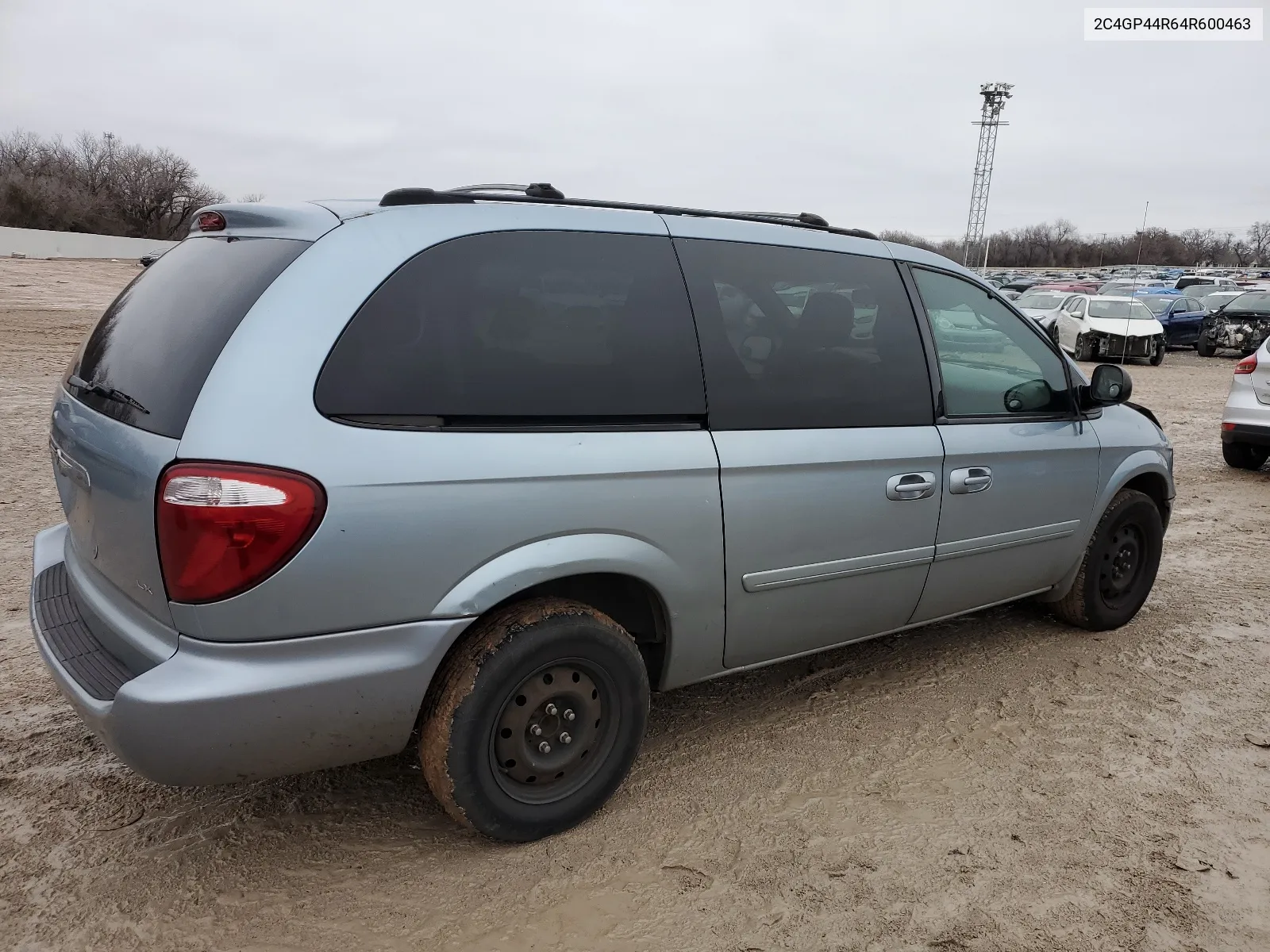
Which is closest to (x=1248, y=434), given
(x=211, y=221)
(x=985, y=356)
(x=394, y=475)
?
(x=985, y=356)

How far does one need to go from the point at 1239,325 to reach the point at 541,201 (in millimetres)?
23999

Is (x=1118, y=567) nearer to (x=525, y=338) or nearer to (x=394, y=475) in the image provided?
(x=525, y=338)

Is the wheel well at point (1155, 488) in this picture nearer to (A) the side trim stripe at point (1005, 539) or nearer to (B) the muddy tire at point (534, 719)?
(A) the side trim stripe at point (1005, 539)

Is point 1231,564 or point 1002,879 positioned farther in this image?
point 1231,564

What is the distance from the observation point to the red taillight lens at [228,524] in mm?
2170

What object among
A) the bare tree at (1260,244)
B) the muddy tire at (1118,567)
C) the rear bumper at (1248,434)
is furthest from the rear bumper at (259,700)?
the bare tree at (1260,244)

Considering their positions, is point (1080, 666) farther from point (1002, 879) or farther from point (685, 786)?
point (685, 786)

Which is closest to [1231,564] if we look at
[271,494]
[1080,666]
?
[1080,666]

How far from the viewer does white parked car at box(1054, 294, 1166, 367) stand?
1998 cm

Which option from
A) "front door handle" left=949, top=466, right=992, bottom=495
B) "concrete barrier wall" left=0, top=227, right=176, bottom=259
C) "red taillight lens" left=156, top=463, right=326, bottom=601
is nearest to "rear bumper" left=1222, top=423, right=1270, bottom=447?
"front door handle" left=949, top=466, right=992, bottom=495

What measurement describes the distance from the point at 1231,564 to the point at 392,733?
5.65 m

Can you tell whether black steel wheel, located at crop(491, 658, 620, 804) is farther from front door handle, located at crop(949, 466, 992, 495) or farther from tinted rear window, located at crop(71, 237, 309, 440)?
front door handle, located at crop(949, 466, 992, 495)

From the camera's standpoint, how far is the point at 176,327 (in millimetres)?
2547

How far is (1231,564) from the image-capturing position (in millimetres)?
5934
